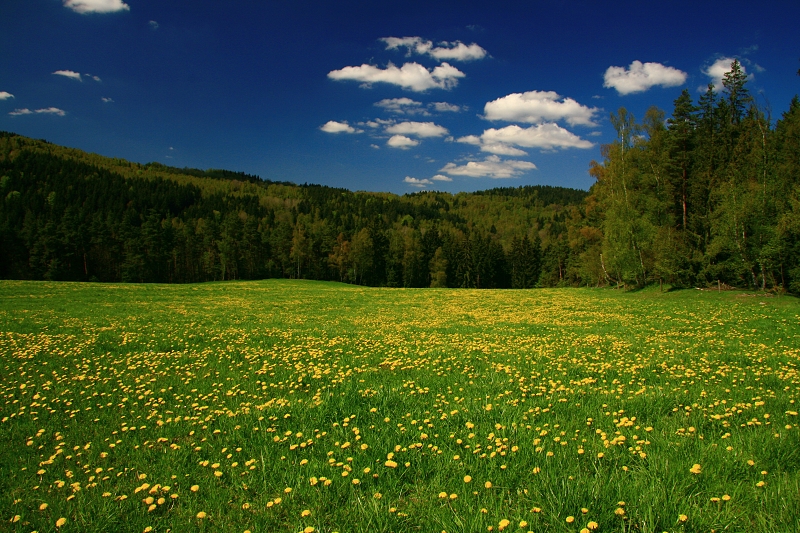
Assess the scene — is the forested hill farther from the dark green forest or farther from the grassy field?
the grassy field

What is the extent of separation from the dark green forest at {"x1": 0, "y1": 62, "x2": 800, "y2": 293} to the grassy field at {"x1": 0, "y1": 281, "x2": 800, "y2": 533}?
27.6 m

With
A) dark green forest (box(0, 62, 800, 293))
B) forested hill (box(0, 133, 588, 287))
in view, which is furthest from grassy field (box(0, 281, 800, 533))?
forested hill (box(0, 133, 588, 287))

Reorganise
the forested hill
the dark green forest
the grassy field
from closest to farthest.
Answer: the grassy field → the dark green forest → the forested hill

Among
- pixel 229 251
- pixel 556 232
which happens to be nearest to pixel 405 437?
pixel 229 251

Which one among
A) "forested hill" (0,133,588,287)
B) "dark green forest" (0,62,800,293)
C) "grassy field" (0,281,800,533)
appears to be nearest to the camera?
"grassy field" (0,281,800,533)

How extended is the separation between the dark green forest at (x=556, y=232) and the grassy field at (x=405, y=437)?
90.5 feet

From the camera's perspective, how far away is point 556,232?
146125 millimetres

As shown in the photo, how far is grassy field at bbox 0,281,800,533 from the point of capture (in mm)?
3924

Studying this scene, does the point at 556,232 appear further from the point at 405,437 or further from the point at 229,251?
the point at 405,437

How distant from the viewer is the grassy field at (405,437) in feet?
12.9

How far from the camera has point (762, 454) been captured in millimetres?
4676

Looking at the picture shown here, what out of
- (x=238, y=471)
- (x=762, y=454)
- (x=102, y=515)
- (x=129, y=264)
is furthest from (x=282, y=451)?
(x=129, y=264)

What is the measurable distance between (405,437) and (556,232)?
153398 mm

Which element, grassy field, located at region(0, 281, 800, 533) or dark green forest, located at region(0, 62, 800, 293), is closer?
grassy field, located at region(0, 281, 800, 533)
